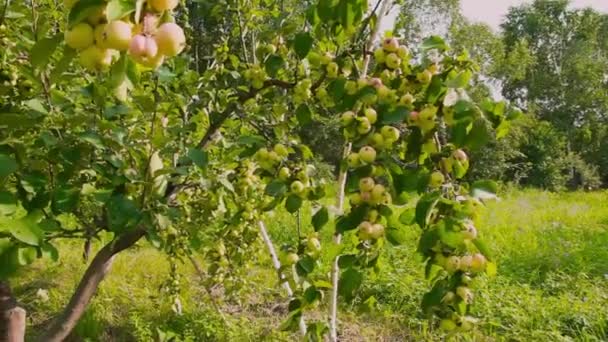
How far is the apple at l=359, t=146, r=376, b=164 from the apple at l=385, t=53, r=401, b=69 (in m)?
0.15

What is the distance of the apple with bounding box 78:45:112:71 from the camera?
1.72 feet

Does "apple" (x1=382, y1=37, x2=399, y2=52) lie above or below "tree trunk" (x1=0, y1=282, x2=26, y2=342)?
above

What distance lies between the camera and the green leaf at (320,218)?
93 cm

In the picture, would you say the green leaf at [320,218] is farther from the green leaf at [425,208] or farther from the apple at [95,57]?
the apple at [95,57]

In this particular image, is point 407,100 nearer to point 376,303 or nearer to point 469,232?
point 469,232

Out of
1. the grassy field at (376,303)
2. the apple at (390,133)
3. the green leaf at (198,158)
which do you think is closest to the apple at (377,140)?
the apple at (390,133)

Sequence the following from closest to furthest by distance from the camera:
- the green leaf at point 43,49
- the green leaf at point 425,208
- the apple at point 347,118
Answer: the green leaf at point 43,49, the green leaf at point 425,208, the apple at point 347,118

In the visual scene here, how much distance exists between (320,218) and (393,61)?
0.27m

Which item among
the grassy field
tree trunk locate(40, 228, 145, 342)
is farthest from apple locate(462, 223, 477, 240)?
the grassy field

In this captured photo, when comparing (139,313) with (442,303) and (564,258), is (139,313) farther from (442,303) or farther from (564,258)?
(564,258)

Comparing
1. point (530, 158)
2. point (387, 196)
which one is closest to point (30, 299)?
point (387, 196)

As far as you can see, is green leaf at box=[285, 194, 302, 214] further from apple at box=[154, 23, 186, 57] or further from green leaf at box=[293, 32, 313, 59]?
apple at box=[154, 23, 186, 57]

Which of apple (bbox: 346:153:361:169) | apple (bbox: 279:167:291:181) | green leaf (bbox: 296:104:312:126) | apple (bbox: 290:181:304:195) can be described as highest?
green leaf (bbox: 296:104:312:126)

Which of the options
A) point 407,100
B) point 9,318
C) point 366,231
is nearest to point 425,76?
point 407,100
